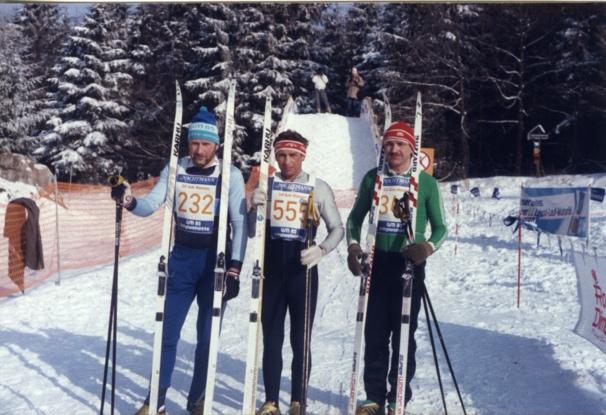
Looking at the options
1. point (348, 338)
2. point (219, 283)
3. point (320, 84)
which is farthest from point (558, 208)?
point (219, 283)

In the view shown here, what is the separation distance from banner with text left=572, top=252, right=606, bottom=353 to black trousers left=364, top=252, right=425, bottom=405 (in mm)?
1124

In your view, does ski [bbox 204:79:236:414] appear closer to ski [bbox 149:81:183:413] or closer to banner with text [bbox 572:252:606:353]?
A: ski [bbox 149:81:183:413]

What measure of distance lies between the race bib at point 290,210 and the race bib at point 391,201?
1.39 ft

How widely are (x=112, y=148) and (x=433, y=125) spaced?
9.09 ft

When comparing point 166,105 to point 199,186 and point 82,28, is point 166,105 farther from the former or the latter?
point 199,186

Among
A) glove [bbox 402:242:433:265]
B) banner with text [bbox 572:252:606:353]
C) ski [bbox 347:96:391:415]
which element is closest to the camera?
glove [bbox 402:242:433:265]

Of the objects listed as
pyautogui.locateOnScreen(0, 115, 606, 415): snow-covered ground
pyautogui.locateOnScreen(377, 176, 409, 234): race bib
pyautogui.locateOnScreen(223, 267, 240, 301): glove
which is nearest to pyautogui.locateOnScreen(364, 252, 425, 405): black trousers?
pyautogui.locateOnScreen(377, 176, 409, 234): race bib

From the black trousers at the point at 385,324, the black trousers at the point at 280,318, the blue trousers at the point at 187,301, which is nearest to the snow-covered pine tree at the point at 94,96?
the blue trousers at the point at 187,301

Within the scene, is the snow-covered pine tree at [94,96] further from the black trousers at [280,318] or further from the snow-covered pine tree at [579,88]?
the snow-covered pine tree at [579,88]

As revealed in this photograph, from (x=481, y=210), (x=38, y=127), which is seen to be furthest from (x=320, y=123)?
(x=38, y=127)

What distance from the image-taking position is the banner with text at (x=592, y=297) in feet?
12.5

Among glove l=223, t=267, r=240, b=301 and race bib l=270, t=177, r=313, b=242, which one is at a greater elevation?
race bib l=270, t=177, r=313, b=242

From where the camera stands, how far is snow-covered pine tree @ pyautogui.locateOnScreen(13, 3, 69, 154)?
498cm

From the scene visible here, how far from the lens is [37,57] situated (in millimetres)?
5582
